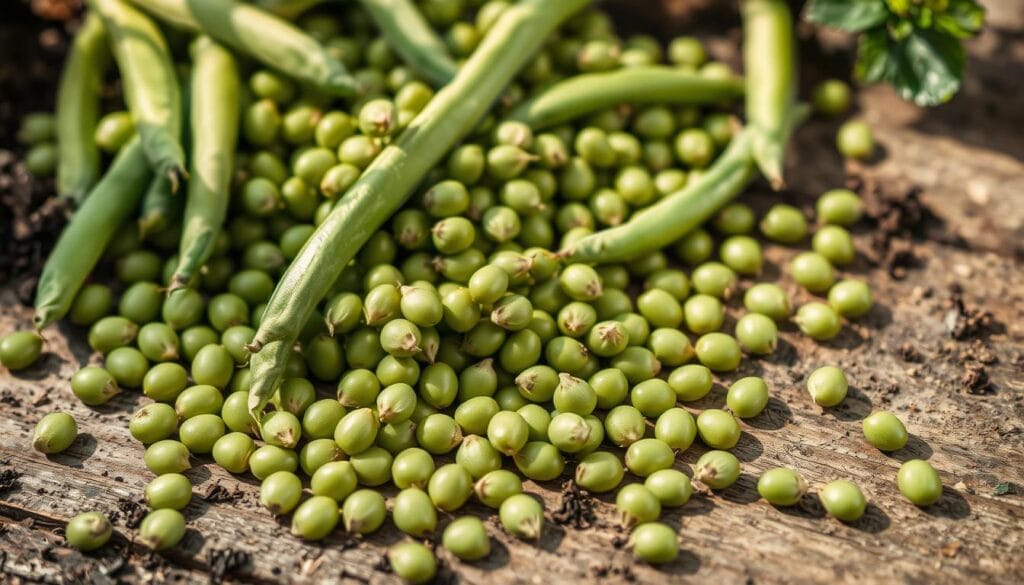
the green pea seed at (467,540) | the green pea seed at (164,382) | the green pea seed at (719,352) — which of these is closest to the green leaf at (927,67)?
the green pea seed at (719,352)

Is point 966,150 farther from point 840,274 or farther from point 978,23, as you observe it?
point 840,274

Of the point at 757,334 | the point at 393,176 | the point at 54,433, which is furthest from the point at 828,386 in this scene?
the point at 54,433

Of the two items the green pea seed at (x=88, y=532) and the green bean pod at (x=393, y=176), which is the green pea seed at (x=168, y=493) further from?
the green bean pod at (x=393, y=176)

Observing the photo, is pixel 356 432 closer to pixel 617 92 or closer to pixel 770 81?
pixel 617 92

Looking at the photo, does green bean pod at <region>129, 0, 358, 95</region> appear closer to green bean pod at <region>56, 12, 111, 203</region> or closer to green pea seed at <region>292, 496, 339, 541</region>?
green bean pod at <region>56, 12, 111, 203</region>

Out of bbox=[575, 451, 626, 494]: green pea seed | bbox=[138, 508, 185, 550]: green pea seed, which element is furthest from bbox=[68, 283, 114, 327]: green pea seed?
bbox=[575, 451, 626, 494]: green pea seed

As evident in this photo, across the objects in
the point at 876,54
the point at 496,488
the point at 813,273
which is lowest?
the point at 496,488

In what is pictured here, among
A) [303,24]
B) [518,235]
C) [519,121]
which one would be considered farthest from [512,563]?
[303,24]
